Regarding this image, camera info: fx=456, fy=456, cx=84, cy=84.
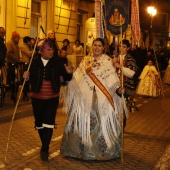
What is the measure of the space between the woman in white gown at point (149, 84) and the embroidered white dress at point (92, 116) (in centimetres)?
975

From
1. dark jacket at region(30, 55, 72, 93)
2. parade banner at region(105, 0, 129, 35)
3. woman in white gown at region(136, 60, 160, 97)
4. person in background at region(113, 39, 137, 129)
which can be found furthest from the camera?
woman in white gown at region(136, 60, 160, 97)

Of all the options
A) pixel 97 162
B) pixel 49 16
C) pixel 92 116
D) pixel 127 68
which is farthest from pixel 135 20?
pixel 49 16

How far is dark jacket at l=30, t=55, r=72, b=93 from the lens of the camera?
266 inches

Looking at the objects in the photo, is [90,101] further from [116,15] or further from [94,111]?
[116,15]

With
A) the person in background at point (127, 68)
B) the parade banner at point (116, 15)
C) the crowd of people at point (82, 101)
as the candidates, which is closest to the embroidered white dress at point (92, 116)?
the crowd of people at point (82, 101)

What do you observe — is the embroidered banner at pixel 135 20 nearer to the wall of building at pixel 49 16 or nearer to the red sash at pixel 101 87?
the red sash at pixel 101 87

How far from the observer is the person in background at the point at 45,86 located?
6.76 meters

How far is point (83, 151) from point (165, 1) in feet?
155

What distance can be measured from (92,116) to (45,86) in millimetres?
836

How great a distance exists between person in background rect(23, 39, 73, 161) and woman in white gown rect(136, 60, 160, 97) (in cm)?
1010

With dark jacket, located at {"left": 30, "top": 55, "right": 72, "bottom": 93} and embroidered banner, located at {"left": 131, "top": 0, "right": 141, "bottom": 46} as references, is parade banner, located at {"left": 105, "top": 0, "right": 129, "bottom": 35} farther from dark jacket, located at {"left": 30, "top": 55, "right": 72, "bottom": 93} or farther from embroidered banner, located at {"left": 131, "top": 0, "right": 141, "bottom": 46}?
dark jacket, located at {"left": 30, "top": 55, "right": 72, "bottom": 93}

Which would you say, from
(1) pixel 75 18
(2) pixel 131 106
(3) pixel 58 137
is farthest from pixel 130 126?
(1) pixel 75 18

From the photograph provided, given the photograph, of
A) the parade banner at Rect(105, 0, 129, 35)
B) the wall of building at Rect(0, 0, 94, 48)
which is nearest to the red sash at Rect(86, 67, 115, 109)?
the parade banner at Rect(105, 0, 129, 35)

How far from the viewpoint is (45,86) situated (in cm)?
677
